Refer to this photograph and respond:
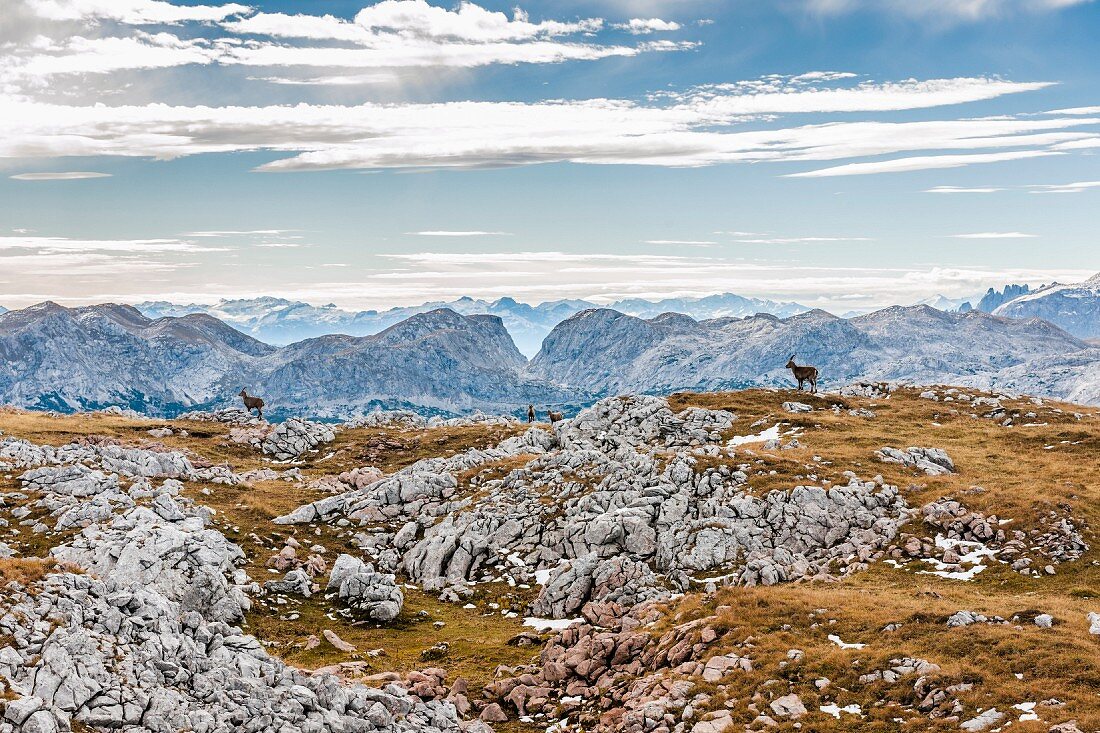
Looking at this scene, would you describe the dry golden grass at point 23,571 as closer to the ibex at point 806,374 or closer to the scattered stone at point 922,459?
the scattered stone at point 922,459

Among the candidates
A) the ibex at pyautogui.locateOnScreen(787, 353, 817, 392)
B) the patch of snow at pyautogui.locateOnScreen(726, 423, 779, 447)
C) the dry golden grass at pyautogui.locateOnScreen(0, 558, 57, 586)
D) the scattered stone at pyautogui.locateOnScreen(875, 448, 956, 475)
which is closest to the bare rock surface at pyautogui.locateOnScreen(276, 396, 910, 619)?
the scattered stone at pyautogui.locateOnScreen(875, 448, 956, 475)

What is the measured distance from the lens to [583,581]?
48625 mm

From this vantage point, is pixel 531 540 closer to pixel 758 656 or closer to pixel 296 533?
pixel 296 533


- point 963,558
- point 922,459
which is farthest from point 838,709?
point 922,459

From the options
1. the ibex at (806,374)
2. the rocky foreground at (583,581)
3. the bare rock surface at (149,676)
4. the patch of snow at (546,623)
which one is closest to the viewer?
the bare rock surface at (149,676)

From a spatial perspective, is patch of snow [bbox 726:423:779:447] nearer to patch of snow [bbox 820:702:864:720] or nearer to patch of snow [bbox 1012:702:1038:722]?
patch of snow [bbox 820:702:864:720]

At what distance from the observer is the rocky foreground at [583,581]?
27.8 m

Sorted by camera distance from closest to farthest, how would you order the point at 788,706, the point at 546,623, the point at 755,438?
the point at 788,706 < the point at 546,623 < the point at 755,438

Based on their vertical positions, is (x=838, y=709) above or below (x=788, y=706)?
above

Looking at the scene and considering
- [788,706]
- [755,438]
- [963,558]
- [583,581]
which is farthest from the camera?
[755,438]

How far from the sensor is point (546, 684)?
35.6 metres

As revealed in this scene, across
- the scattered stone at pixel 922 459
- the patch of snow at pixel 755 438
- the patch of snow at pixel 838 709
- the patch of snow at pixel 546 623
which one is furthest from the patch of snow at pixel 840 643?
the patch of snow at pixel 755 438

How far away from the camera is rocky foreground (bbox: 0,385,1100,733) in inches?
1094

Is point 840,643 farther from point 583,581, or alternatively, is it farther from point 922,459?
point 922,459
